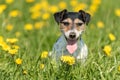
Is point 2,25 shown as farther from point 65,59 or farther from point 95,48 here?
point 65,59

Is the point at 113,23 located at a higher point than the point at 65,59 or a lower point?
lower

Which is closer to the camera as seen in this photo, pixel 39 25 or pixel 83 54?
pixel 83 54

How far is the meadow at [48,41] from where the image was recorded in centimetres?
579

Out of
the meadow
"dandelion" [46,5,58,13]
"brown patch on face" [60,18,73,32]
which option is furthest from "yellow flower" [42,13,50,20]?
"brown patch on face" [60,18,73,32]

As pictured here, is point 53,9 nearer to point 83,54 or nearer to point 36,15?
point 36,15

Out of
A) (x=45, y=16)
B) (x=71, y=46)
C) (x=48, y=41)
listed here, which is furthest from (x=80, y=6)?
(x=71, y=46)

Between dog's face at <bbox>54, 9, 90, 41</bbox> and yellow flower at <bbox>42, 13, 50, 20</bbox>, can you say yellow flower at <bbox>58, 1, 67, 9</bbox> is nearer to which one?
yellow flower at <bbox>42, 13, 50, 20</bbox>

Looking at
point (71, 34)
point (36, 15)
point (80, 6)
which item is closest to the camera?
point (71, 34)

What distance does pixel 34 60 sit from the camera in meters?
6.30

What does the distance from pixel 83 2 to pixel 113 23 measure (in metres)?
1.81

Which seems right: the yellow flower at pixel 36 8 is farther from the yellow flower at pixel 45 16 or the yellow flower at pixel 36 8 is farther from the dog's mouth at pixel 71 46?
the dog's mouth at pixel 71 46

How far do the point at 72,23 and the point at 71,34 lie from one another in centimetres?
17

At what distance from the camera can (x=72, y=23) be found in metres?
6.26

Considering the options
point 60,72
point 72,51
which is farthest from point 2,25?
point 60,72
